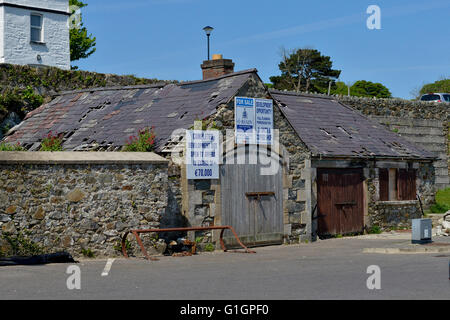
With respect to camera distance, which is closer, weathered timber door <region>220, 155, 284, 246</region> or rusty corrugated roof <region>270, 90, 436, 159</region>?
weathered timber door <region>220, 155, 284, 246</region>

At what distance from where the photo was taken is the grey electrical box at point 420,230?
1792cm

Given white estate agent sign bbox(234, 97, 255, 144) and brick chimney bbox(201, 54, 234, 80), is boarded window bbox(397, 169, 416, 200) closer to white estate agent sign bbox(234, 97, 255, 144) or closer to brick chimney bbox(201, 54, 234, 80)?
brick chimney bbox(201, 54, 234, 80)

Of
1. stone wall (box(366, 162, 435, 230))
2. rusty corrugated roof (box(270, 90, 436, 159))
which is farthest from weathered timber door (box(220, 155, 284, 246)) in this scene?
stone wall (box(366, 162, 435, 230))

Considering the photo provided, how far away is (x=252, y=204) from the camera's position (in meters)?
19.7

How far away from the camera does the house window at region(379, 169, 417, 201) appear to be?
24.7 m

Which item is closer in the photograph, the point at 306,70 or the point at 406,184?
the point at 406,184

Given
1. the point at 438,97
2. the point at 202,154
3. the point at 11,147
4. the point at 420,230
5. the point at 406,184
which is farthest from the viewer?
the point at 438,97

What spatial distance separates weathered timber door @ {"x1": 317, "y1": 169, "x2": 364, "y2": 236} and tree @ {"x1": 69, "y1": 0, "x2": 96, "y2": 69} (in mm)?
33123

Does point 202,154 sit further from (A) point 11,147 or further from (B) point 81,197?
(A) point 11,147

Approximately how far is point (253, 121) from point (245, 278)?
26.1 ft

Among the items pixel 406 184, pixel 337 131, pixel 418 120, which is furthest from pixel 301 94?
pixel 418 120

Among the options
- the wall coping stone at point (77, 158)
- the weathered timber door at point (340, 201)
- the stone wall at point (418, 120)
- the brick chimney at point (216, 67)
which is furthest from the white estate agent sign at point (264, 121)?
the stone wall at point (418, 120)
